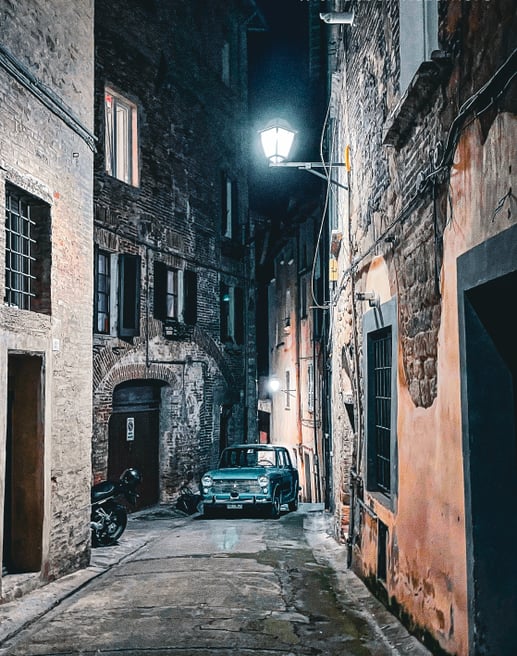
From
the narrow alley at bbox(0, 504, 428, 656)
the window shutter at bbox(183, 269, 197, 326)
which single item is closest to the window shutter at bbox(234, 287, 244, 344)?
the window shutter at bbox(183, 269, 197, 326)

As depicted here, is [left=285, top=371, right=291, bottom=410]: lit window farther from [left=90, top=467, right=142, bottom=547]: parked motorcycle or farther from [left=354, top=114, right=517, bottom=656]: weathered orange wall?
[left=354, top=114, right=517, bottom=656]: weathered orange wall

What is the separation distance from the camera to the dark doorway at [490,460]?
4492mm

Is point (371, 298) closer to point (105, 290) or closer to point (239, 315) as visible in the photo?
point (105, 290)

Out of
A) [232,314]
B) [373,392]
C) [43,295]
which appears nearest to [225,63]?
[232,314]

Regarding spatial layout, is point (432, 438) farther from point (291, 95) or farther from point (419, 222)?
point (291, 95)

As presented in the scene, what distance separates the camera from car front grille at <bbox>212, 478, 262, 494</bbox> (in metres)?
14.9

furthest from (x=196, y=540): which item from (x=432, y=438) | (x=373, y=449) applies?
(x=432, y=438)

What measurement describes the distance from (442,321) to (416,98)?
1.72 metres

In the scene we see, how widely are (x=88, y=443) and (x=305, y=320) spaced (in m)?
14.9

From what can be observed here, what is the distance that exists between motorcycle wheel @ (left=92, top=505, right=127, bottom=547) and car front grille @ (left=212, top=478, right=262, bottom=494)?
316 centimetres

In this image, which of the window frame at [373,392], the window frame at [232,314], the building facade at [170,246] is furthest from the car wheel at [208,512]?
the window frame at [373,392]

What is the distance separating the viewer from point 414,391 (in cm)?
617

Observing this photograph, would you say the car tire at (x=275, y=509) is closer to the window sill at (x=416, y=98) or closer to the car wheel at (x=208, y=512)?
the car wheel at (x=208, y=512)

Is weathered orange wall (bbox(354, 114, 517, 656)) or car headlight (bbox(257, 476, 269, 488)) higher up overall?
weathered orange wall (bbox(354, 114, 517, 656))
